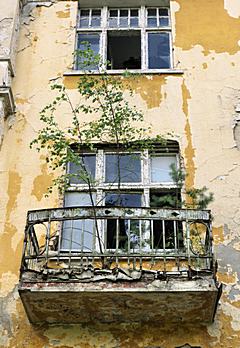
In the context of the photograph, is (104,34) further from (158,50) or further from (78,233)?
(78,233)

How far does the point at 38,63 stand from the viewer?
9844 millimetres

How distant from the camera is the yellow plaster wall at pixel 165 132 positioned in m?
6.86

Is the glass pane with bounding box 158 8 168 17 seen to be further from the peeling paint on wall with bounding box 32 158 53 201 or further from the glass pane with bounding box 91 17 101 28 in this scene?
the peeling paint on wall with bounding box 32 158 53 201

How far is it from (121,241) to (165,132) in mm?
2125

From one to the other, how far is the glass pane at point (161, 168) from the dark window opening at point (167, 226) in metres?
0.24

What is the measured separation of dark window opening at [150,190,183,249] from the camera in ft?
24.5

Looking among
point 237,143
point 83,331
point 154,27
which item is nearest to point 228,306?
point 83,331

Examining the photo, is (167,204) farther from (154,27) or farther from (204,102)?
(154,27)

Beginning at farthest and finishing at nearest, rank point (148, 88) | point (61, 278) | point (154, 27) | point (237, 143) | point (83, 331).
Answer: point (154, 27) < point (148, 88) < point (237, 143) < point (83, 331) < point (61, 278)

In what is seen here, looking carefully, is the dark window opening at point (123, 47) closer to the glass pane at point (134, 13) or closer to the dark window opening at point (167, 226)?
the glass pane at point (134, 13)

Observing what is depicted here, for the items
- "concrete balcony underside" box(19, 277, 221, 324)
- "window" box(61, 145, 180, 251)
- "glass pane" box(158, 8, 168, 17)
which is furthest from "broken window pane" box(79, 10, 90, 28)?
"concrete balcony underside" box(19, 277, 221, 324)

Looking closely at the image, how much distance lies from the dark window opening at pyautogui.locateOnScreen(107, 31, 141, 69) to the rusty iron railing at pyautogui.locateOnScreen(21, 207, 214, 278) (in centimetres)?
376

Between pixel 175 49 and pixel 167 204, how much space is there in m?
3.23

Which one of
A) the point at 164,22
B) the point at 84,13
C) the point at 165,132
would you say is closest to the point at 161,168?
the point at 165,132
